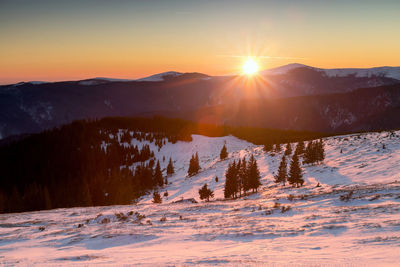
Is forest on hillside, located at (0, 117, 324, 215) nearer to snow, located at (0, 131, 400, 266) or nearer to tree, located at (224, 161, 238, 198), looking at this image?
tree, located at (224, 161, 238, 198)

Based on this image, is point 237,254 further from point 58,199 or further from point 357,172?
point 58,199

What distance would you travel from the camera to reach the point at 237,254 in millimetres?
7559

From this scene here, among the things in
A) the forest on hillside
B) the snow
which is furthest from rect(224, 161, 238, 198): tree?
the forest on hillside

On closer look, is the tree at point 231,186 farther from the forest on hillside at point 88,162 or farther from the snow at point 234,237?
the forest on hillside at point 88,162

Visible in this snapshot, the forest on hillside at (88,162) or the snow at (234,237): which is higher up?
the snow at (234,237)

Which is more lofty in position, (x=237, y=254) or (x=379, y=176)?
(x=237, y=254)

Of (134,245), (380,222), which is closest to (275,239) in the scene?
(380,222)

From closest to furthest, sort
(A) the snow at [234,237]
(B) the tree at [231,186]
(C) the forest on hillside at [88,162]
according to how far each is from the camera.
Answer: (A) the snow at [234,237]
(B) the tree at [231,186]
(C) the forest on hillside at [88,162]

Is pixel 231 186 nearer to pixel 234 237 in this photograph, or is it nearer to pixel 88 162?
pixel 234 237

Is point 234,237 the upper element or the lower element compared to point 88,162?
upper

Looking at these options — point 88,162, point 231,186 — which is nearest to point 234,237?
point 231,186

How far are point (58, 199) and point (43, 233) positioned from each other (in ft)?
242

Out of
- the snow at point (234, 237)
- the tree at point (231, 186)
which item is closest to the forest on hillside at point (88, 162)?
the tree at point (231, 186)

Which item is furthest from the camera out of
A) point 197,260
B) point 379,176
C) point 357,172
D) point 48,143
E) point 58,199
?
point 48,143
